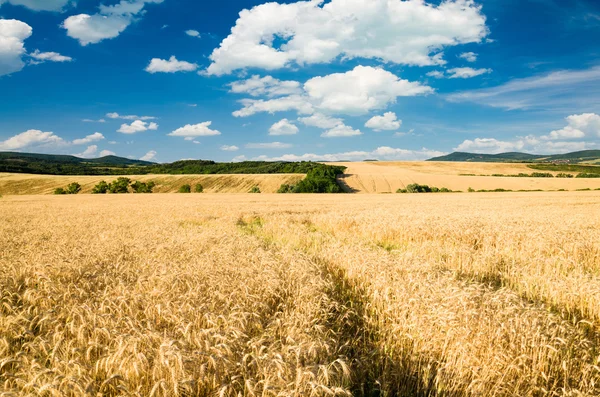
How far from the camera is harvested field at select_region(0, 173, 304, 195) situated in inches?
3007

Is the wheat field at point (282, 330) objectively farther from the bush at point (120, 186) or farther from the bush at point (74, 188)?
the bush at point (74, 188)

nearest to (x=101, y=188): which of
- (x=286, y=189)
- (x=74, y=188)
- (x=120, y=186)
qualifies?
(x=120, y=186)

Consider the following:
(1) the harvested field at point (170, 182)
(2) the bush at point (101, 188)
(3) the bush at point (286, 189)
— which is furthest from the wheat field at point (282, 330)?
(2) the bush at point (101, 188)

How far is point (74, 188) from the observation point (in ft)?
253

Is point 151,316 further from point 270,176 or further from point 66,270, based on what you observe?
point 270,176

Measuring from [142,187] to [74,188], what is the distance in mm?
15198

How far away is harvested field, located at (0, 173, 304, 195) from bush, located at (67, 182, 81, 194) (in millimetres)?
1131

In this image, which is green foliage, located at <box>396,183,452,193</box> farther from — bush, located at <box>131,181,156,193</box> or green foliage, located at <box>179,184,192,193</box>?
bush, located at <box>131,181,156,193</box>

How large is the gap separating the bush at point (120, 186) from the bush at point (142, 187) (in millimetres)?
1501

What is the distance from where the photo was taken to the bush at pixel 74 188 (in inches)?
3000

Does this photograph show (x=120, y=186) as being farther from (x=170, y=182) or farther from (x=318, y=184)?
(x=318, y=184)

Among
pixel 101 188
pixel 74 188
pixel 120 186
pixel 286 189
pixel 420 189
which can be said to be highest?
pixel 120 186

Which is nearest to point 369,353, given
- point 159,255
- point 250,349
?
point 250,349

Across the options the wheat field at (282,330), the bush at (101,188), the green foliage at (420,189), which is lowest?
the green foliage at (420,189)
